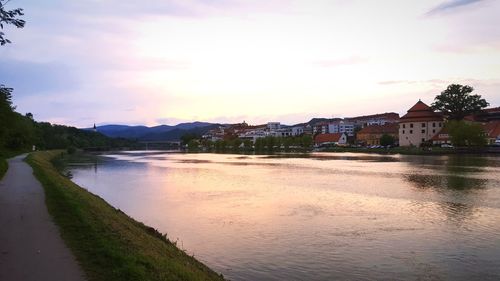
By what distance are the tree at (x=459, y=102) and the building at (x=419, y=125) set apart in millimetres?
2906

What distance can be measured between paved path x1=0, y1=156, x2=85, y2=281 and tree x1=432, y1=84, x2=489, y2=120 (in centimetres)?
9742

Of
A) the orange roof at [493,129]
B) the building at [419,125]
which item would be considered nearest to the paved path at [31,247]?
the orange roof at [493,129]

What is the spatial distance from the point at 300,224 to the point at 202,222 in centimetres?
380

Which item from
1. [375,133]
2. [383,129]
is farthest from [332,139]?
[383,129]

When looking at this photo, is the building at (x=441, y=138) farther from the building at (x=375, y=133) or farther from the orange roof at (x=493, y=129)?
the building at (x=375, y=133)

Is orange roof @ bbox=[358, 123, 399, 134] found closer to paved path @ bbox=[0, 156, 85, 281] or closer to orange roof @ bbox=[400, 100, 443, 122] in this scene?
orange roof @ bbox=[400, 100, 443, 122]

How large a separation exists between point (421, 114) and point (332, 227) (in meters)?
95.6

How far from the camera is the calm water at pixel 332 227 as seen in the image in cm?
1181

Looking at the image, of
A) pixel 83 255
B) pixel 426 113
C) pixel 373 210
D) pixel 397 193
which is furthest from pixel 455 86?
pixel 83 255

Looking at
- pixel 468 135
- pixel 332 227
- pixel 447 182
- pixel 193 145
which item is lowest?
pixel 332 227

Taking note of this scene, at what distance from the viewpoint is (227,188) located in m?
31.1

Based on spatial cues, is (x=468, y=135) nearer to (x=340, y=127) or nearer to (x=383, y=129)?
(x=383, y=129)

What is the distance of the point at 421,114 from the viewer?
105000mm

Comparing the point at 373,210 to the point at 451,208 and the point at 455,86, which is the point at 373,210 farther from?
the point at 455,86
